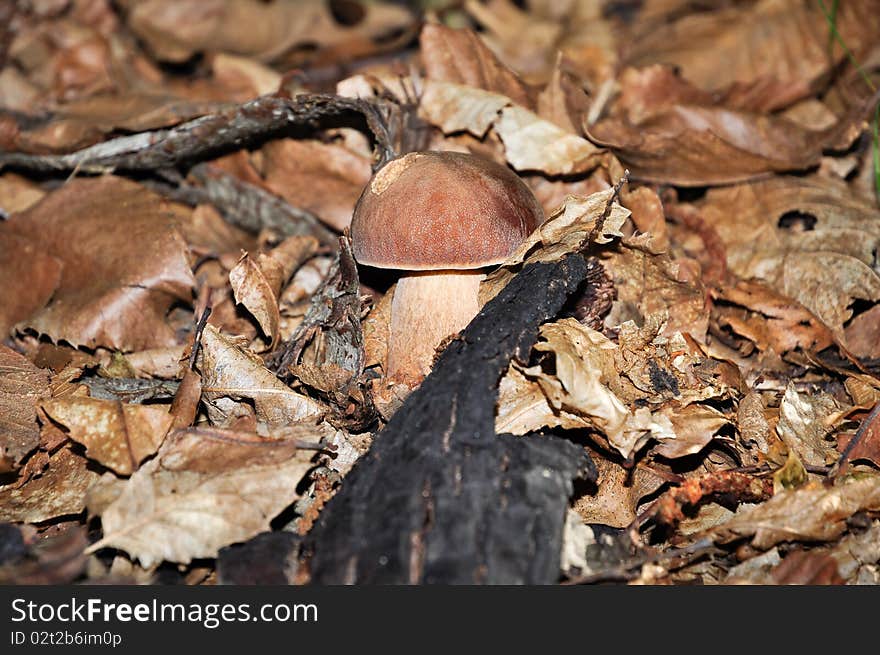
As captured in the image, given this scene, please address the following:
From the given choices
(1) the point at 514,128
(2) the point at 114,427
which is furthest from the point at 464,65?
(2) the point at 114,427

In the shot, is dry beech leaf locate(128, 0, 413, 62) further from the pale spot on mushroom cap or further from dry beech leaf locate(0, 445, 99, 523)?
dry beech leaf locate(0, 445, 99, 523)

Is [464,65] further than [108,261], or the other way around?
[464,65]

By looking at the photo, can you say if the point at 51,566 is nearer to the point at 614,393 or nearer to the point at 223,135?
the point at 614,393

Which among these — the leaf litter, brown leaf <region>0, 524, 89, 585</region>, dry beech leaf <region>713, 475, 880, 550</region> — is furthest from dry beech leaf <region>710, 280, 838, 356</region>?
brown leaf <region>0, 524, 89, 585</region>

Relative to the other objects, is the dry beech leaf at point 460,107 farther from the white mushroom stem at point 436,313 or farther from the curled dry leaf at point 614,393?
the curled dry leaf at point 614,393

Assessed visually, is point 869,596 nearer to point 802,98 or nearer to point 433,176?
point 433,176

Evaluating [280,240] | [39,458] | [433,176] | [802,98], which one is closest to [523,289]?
[433,176]

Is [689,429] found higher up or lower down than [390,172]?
lower down
